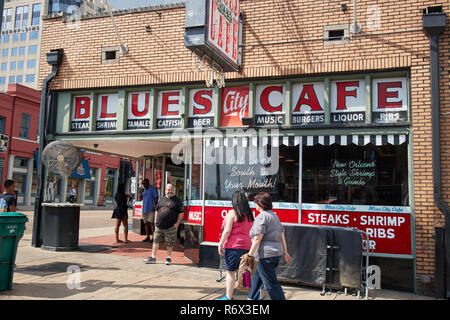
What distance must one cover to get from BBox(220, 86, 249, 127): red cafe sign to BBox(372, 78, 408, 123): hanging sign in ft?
8.53

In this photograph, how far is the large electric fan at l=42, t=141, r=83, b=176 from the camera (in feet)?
29.7

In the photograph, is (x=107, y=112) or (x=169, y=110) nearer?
(x=169, y=110)

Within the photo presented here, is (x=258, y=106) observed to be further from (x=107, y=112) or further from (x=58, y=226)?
(x=58, y=226)

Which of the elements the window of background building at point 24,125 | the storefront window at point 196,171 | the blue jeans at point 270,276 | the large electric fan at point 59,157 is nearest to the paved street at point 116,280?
the blue jeans at point 270,276

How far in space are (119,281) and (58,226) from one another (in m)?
3.36

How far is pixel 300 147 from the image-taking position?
7832 mm

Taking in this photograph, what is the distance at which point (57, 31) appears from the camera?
10336mm

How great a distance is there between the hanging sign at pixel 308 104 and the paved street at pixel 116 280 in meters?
3.25

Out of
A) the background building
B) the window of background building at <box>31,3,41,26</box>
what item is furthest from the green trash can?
the window of background building at <box>31,3,41,26</box>

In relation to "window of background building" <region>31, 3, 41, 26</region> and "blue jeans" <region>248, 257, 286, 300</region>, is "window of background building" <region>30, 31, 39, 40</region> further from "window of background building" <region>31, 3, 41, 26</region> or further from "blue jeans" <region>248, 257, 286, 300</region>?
"blue jeans" <region>248, 257, 286, 300</region>

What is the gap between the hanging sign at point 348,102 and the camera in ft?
24.8

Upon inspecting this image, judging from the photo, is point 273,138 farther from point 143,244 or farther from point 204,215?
point 143,244

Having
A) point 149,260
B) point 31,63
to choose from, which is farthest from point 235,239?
point 31,63

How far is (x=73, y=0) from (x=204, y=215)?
65.7 metres
